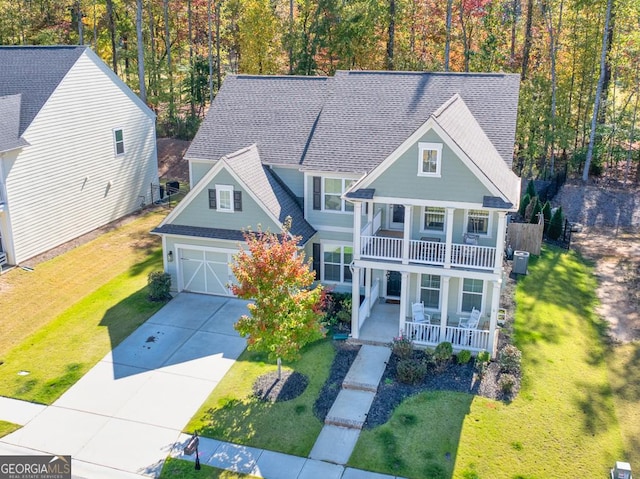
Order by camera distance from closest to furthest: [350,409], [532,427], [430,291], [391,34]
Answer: [532,427], [350,409], [430,291], [391,34]

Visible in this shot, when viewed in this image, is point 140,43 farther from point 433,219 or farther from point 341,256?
point 433,219

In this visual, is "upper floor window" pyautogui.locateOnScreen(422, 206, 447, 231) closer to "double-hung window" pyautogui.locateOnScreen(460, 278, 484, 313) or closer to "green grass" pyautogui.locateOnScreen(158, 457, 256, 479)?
"double-hung window" pyautogui.locateOnScreen(460, 278, 484, 313)

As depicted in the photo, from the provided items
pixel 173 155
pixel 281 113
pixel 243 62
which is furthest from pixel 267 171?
pixel 243 62

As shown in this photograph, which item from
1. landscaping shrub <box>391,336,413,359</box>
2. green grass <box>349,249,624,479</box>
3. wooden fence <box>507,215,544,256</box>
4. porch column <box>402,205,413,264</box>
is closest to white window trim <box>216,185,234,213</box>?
porch column <box>402,205,413,264</box>

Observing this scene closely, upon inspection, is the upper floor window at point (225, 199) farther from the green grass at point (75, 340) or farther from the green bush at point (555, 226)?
the green bush at point (555, 226)

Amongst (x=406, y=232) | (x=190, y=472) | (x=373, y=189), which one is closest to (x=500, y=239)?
(x=406, y=232)

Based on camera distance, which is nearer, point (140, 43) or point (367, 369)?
point (367, 369)

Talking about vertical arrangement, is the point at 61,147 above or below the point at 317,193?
above
